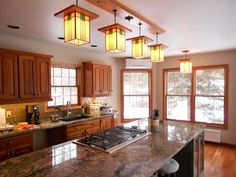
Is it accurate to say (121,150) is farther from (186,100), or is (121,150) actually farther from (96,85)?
(186,100)

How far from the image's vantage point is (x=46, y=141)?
3.90 meters

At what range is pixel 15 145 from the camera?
2.86 metres

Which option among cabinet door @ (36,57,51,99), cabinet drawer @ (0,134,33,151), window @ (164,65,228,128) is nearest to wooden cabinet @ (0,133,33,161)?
cabinet drawer @ (0,134,33,151)

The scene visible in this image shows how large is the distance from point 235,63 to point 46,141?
5127 millimetres

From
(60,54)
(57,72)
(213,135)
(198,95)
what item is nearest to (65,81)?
(57,72)

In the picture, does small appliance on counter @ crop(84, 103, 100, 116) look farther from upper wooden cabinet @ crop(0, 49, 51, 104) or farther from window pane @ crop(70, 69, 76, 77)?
upper wooden cabinet @ crop(0, 49, 51, 104)

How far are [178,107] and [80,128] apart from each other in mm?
3431

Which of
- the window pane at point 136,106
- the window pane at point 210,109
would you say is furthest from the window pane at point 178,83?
the window pane at point 136,106

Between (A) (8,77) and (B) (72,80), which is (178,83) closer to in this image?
A: (B) (72,80)

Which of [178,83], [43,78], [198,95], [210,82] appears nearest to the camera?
[43,78]

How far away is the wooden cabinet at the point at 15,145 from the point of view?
2.71 meters

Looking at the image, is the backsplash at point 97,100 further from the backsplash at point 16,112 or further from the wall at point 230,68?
the wall at point 230,68

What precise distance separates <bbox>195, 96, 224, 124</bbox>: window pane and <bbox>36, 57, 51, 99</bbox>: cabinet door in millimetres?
4269

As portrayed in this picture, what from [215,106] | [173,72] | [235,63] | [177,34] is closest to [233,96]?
[215,106]
